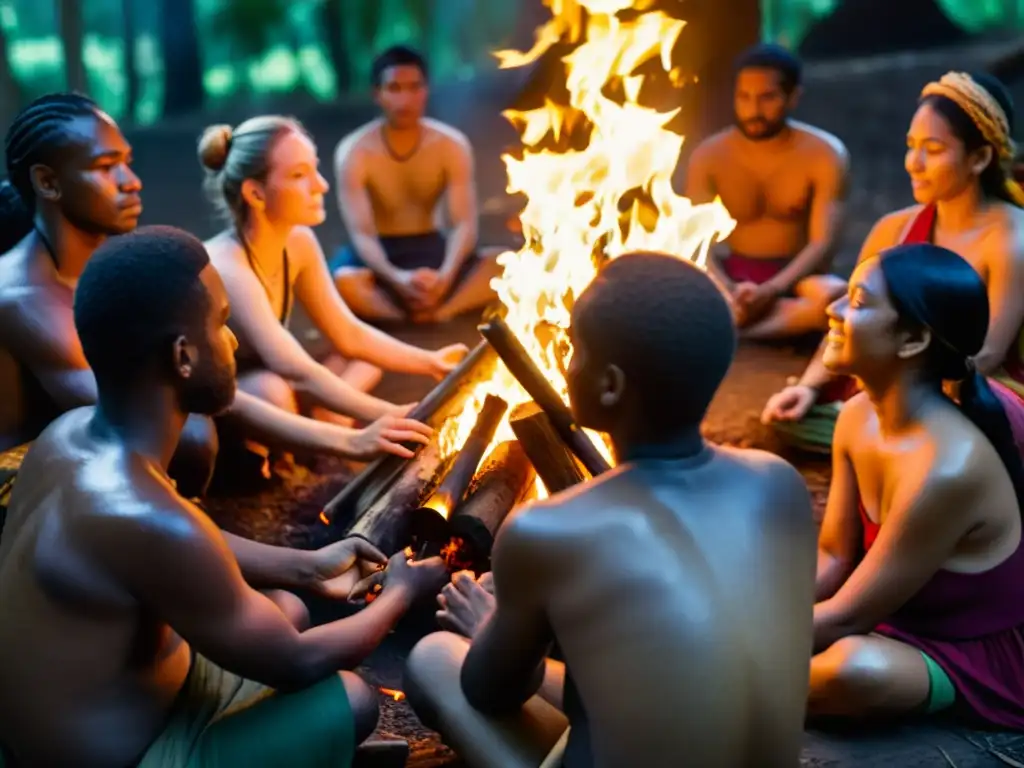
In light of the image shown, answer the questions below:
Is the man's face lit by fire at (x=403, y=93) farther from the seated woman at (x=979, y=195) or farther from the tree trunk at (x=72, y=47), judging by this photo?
the tree trunk at (x=72, y=47)

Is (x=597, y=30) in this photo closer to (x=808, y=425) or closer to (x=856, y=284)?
(x=808, y=425)

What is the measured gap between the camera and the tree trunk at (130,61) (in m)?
15.7

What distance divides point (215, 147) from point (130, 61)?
11.9 metres

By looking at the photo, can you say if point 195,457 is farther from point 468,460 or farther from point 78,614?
point 78,614

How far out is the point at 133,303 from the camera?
2.76 m

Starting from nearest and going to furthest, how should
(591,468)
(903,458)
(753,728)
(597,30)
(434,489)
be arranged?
(753,728)
(903,458)
(591,468)
(434,489)
(597,30)

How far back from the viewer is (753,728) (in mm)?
2391

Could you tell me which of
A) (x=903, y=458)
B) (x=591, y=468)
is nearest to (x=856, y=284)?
(x=903, y=458)

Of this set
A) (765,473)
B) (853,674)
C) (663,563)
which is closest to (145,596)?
(663,563)

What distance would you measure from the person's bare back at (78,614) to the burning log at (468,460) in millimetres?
1305

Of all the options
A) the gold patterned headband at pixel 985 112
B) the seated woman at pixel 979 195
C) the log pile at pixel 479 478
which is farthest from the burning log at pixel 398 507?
the gold patterned headband at pixel 985 112

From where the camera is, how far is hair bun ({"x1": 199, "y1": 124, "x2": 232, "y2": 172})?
5012mm

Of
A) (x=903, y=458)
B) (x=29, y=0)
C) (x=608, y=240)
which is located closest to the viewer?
(x=903, y=458)

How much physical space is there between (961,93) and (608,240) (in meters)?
1.49
